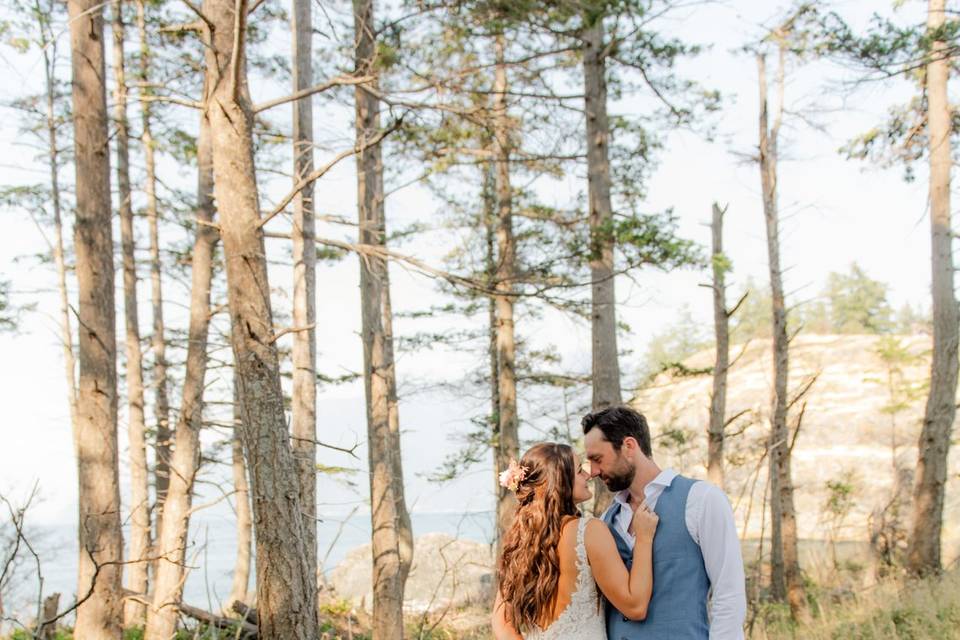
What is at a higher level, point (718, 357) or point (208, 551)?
point (718, 357)

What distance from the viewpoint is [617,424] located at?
130 inches

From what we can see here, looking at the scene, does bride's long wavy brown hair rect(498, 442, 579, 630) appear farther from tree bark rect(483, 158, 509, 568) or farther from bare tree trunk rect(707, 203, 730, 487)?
tree bark rect(483, 158, 509, 568)

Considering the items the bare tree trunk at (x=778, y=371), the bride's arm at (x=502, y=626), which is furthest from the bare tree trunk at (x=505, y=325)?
the bride's arm at (x=502, y=626)

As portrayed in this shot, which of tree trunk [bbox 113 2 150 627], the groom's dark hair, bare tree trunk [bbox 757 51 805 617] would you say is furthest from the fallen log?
bare tree trunk [bbox 757 51 805 617]

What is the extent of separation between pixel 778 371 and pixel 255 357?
38.3 ft

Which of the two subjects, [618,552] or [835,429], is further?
[835,429]

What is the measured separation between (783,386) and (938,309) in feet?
9.20

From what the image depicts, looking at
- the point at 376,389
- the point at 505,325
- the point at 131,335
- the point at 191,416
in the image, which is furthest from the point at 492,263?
the point at 191,416

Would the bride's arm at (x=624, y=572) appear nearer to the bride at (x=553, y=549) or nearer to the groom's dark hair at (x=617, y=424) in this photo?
the bride at (x=553, y=549)

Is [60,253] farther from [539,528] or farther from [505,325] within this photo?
[539,528]

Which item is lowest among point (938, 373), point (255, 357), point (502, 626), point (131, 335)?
point (502, 626)

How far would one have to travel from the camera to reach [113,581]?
22.7 feet

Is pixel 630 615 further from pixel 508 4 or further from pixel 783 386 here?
pixel 783 386

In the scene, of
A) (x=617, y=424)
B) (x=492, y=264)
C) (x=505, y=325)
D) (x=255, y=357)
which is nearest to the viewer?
(x=617, y=424)
